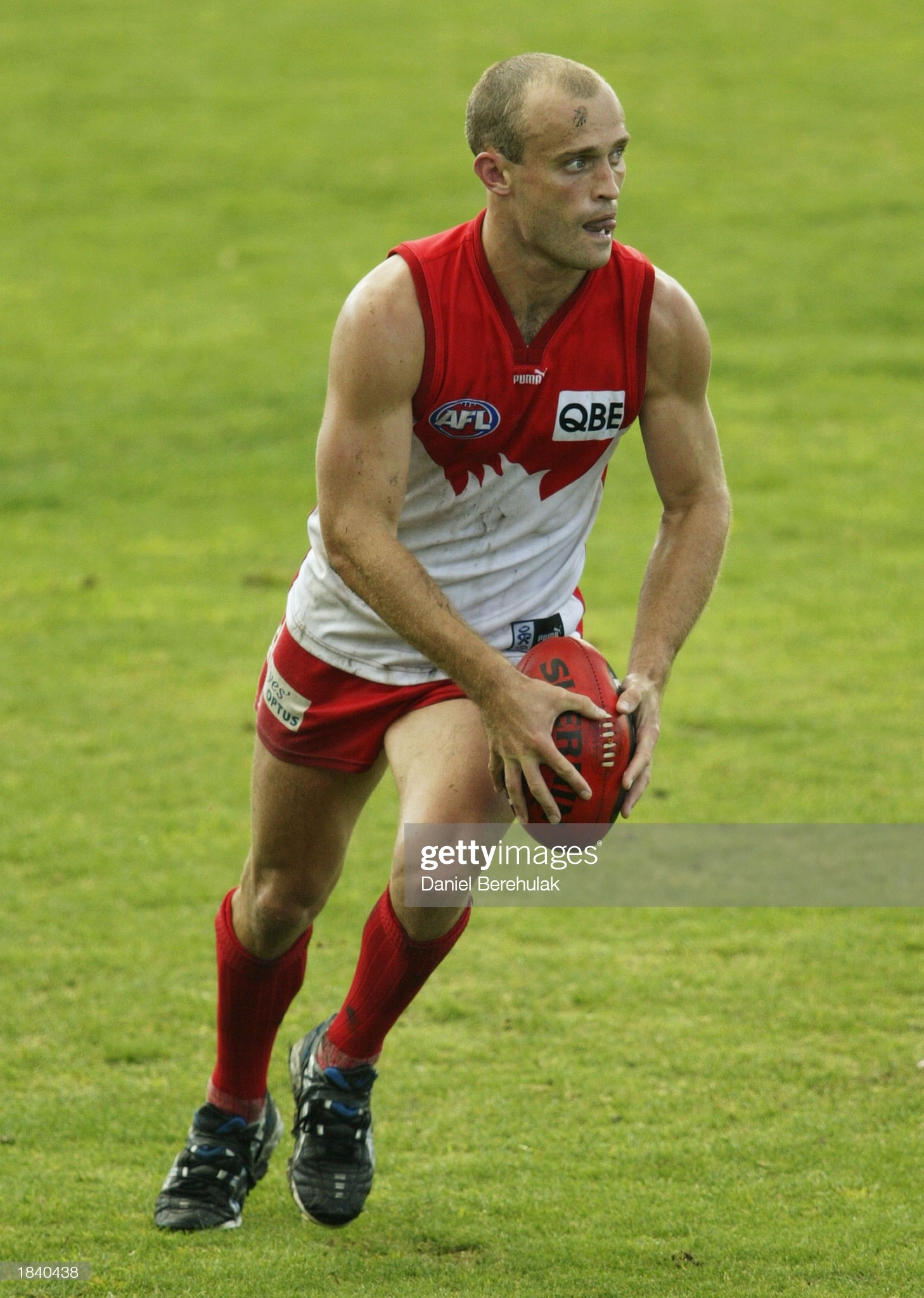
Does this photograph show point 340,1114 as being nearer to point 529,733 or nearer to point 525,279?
point 529,733

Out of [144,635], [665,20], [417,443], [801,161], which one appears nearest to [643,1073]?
[417,443]

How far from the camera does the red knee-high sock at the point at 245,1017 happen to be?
3996 millimetres

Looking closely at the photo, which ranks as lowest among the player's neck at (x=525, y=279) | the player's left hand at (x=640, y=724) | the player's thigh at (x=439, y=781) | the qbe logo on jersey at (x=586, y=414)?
the player's thigh at (x=439, y=781)

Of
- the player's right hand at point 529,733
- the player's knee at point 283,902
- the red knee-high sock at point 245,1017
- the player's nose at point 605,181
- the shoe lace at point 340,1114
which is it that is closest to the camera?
the player's right hand at point 529,733

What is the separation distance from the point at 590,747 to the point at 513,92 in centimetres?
132

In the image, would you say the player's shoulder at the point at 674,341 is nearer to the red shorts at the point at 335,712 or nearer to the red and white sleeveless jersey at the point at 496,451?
the red and white sleeveless jersey at the point at 496,451

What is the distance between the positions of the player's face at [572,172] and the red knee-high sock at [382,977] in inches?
54.9

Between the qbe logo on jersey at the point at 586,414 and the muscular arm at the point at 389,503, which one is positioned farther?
the qbe logo on jersey at the point at 586,414

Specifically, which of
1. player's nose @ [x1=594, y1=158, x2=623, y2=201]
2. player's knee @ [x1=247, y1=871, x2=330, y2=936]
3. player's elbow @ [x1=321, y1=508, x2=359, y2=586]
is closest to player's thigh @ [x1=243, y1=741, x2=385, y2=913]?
player's knee @ [x1=247, y1=871, x2=330, y2=936]

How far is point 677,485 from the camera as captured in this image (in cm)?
382

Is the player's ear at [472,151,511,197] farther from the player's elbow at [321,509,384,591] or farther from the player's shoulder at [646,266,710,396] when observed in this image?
the player's elbow at [321,509,384,591]

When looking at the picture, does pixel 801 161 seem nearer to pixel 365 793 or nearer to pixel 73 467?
pixel 73 467

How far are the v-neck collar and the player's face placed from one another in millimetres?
154

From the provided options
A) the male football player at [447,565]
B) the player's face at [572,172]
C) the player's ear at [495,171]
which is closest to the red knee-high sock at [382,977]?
the male football player at [447,565]
